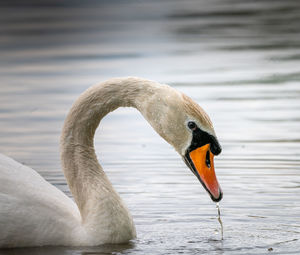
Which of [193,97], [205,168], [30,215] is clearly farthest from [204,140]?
[193,97]

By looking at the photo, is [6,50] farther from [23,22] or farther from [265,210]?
[265,210]

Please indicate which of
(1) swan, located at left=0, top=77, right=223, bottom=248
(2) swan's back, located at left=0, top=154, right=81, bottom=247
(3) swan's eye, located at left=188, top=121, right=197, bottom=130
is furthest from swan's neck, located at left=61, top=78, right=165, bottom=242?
(3) swan's eye, located at left=188, top=121, right=197, bottom=130

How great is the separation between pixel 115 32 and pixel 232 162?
50.9ft

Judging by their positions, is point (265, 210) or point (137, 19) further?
point (137, 19)

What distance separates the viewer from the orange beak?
7.60m

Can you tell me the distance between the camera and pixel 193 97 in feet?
49.1

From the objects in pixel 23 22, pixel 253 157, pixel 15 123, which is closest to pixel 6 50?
pixel 23 22

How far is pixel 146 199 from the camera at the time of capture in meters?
9.48

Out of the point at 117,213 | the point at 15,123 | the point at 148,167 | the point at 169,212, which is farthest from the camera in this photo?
the point at 15,123

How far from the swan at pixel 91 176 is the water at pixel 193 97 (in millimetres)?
146

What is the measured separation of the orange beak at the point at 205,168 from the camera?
760 centimetres

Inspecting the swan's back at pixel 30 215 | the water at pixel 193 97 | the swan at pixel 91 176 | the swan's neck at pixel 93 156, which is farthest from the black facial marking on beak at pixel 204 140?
the swan's back at pixel 30 215

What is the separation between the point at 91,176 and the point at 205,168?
113 cm

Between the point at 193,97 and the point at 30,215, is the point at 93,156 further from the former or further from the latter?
the point at 193,97
